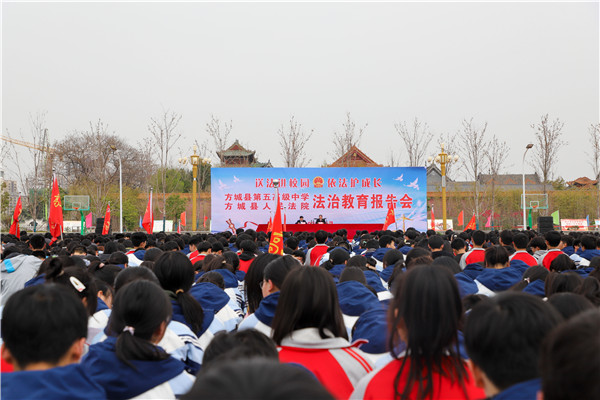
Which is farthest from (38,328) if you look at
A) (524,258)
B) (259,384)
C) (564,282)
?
(524,258)

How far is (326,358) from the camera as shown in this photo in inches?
86.5

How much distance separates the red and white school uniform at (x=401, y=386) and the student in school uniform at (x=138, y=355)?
0.80 metres

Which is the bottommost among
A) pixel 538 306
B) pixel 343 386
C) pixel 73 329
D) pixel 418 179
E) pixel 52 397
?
pixel 343 386

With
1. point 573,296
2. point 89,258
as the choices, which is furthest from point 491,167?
point 573,296

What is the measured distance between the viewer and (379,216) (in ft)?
77.6

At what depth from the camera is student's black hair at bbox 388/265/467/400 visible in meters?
1.84

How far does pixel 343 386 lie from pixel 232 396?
1.39 meters

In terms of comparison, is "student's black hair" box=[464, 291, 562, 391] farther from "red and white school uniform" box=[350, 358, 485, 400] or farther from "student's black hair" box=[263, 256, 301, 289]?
"student's black hair" box=[263, 256, 301, 289]

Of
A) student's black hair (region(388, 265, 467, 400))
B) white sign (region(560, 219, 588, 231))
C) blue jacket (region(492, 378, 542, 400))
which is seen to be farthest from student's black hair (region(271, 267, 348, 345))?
white sign (region(560, 219, 588, 231))

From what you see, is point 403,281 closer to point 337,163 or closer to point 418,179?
point 418,179

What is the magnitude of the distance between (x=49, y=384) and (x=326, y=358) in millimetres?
1059

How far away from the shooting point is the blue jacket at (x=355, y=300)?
362cm

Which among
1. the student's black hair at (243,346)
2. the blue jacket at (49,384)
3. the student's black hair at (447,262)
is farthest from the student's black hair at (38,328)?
the student's black hair at (447,262)

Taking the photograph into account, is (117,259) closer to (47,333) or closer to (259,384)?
(47,333)
